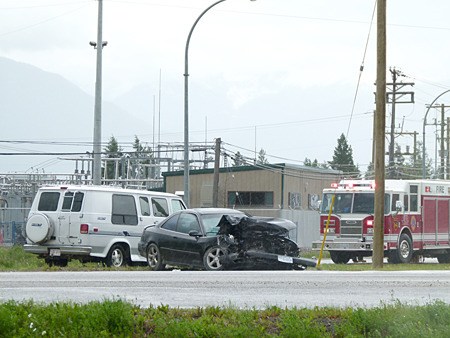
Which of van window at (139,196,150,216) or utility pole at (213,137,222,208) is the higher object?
utility pole at (213,137,222,208)

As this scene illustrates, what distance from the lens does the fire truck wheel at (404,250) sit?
34781 millimetres

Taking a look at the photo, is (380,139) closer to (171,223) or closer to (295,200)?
(171,223)

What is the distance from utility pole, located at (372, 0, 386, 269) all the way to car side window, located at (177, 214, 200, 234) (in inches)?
242

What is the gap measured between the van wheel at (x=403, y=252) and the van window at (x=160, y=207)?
10.2 metres

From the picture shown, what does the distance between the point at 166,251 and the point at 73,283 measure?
771 cm

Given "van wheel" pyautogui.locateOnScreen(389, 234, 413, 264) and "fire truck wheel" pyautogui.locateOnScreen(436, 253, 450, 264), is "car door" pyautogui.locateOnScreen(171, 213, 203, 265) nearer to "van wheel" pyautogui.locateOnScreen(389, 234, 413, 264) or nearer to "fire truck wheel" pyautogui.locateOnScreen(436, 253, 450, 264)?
"van wheel" pyautogui.locateOnScreen(389, 234, 413, 264)

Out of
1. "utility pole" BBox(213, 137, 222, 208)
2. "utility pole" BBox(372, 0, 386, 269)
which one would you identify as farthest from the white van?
"utility pole" BBox(213, 137, 222, 208)

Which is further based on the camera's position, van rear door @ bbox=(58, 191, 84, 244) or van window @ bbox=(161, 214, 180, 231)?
van rear door @ bbox=(58, 191, 84, 244)

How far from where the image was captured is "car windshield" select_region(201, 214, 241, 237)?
2329 centimetres

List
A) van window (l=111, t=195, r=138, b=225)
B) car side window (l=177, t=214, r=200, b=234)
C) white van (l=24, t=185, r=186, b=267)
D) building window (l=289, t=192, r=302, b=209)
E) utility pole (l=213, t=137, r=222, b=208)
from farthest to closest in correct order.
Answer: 1. building window (l=289, t=192, r=302, b=209)
2. utility pole (l=213, t=137, r=222, b=208)
3. van window (l=111, t=195, r=138, b=225)
4. white van (l=24, t=185, r=186, b=267)
5. car side window (l=177, t=214, r=200, b=234)

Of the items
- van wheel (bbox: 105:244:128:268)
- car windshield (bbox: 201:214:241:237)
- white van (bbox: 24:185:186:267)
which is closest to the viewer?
car windshield (bbox: 201:214:241:237)

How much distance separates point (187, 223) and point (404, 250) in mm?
13339

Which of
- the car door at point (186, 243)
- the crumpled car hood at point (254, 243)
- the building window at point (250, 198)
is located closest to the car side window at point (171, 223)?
the car door at point (186, 243)

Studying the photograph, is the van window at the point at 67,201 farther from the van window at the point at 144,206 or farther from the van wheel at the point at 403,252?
the van wheel at the point at 403,252
